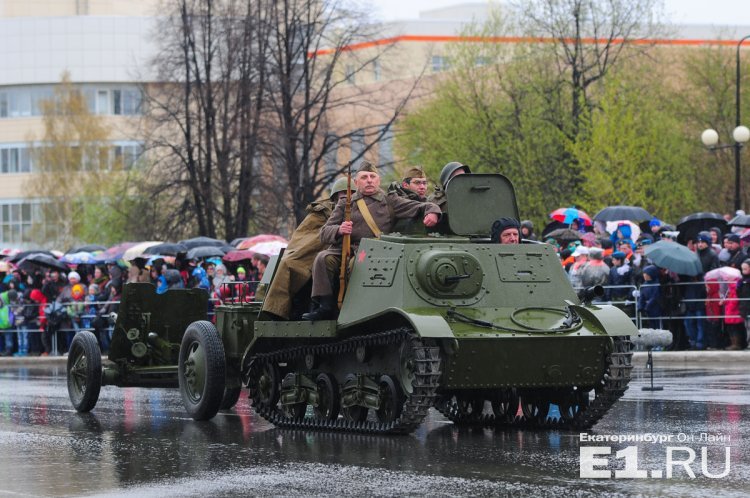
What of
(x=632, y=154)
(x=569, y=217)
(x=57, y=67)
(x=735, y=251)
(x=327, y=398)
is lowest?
(x=327, y=398)

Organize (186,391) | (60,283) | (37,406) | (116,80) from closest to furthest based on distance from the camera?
(186,391), (37,406), (60,283), (116,80)

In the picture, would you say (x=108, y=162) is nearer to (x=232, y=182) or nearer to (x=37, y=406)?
→ (x=232, y=182)

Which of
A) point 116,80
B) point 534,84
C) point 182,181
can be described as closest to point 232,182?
point 182,181

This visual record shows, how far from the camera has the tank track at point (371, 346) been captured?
1287 cm

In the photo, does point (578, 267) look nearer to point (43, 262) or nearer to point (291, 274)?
point (291, 274)

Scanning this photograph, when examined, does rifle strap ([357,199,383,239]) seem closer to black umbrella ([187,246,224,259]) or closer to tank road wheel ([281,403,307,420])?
tank road wheel ([281,403,307,420])

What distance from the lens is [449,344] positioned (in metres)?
13.0

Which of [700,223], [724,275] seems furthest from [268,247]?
[724,275]

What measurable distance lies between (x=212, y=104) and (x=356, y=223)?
2950 cm

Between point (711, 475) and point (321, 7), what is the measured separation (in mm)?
33353

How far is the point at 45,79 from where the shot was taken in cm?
8888

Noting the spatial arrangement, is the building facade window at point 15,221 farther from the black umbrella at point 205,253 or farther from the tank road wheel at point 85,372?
the tank road wheel at point 85,372

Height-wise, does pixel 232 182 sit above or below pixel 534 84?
below

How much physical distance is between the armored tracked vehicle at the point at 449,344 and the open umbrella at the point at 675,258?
9.08 metres
